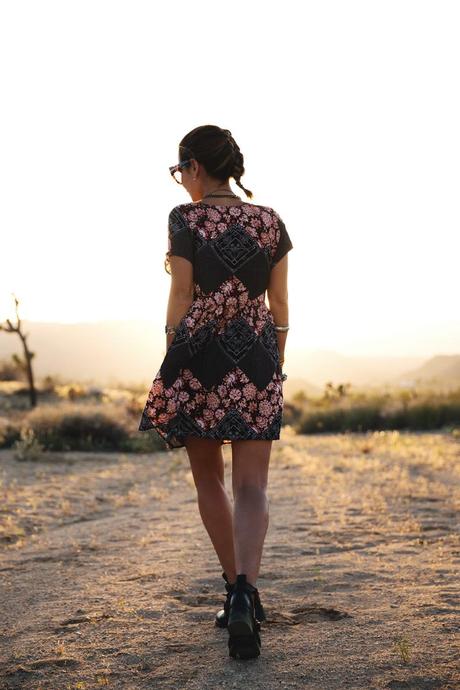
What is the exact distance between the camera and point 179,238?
363 centimetres

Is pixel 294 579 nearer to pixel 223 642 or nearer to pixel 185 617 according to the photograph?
pixel 185 617

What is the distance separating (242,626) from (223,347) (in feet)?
3.81

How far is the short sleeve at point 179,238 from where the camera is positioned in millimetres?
3625

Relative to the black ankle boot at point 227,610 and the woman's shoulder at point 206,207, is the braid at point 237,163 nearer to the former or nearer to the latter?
the woman's shoulder at point 206,207

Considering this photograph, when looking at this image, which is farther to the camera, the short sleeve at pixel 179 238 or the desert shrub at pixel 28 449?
the desert shrub at pixel 28 449

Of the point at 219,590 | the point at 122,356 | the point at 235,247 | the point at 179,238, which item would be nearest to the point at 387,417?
the point at 219,590

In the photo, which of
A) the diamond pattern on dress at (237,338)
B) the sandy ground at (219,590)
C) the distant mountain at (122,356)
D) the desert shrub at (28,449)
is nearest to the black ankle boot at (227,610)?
the sandy ground at (219,590)

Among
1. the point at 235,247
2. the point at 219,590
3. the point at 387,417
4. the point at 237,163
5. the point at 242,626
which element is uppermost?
the point at 237,163

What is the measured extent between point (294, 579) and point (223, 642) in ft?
4.29

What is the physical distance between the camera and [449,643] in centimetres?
354

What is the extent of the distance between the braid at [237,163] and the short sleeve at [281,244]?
0.20 m

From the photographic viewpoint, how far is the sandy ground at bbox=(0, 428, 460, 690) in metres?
3.36

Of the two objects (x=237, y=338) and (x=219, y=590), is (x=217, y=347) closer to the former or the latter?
(x=237, y=338)

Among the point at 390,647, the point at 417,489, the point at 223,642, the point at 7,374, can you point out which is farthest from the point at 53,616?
the point at 7,374
